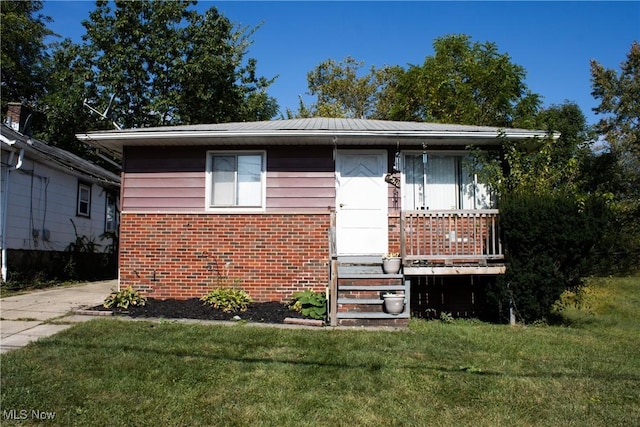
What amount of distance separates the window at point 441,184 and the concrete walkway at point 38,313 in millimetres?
6250

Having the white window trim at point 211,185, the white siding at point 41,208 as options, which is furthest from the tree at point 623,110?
the white siding at point 41,208

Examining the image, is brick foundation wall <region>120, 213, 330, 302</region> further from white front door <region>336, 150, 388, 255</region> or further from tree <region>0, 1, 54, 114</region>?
tree <region>0, 1, 54, 114</region>

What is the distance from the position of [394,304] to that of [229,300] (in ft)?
9.23

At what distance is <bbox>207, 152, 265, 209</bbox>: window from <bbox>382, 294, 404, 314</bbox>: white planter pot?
3.37 m

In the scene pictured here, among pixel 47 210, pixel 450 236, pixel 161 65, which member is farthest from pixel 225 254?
pixel 161 65

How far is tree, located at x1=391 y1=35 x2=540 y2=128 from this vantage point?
22.4m

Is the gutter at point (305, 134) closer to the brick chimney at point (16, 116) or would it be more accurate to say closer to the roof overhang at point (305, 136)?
the roof overhang at point (305, 136)

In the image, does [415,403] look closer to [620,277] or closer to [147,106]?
[620,277]

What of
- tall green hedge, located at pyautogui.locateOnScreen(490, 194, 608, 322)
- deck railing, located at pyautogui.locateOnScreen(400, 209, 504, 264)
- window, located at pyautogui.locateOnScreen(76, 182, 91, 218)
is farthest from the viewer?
window, located at pyautogui.locateOnScreen(76, 182, 91, 218)

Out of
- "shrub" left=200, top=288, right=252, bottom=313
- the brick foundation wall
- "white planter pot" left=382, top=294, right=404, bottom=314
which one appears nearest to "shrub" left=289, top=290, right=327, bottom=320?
the brick foundation wall

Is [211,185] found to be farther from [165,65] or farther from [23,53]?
[23,53]

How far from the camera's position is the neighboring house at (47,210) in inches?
488

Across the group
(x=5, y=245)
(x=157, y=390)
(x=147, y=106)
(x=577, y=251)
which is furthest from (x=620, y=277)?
(x=147, y=106)

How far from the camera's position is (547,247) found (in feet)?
25.5
